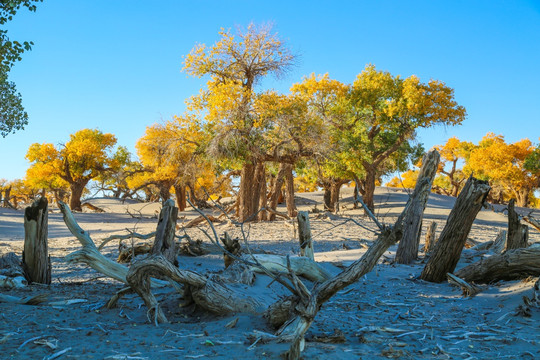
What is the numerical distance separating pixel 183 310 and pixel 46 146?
2982cm

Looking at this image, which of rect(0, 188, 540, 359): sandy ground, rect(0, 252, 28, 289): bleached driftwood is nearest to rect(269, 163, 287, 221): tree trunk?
rect(0, 188, 540, 359): sandy ground

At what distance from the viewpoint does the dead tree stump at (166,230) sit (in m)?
6.32

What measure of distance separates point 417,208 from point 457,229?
152cm

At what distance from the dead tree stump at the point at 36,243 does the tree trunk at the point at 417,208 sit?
578cm

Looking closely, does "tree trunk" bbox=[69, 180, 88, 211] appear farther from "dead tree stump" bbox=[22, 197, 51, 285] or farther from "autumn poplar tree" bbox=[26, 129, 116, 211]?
"dead tree stump" bbox=[22, 197, 51, 285]

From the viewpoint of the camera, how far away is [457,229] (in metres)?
6.55

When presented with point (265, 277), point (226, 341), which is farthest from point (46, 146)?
point (226, 341)

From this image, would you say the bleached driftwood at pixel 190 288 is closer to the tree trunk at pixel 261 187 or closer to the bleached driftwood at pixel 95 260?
the bleached driftwood at pixel 95 260

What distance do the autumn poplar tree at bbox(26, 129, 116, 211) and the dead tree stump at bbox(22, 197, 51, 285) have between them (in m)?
25.6

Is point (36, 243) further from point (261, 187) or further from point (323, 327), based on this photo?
point (261, 187)

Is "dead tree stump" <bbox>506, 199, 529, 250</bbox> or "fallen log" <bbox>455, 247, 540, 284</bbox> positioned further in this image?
"dead tree stump" <bbox>506, 199, 529, 250</bbox>

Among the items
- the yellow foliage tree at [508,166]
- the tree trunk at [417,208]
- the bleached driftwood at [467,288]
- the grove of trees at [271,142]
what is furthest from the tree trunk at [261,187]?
the yellow foliage tree at [508,166]

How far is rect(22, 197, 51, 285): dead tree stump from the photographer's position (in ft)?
20.5

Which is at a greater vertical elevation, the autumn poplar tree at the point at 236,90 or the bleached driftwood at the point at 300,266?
the autumn poplar tree at the point at 236,90
